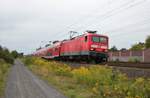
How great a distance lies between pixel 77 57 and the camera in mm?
39969

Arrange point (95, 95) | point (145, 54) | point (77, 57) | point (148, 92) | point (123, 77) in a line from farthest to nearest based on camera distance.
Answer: point (145, 54)
point (77, 57)
point (123, 77)
point (95, 95)
point (148, 92)

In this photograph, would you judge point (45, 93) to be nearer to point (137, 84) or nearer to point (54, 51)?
point (137, 84)

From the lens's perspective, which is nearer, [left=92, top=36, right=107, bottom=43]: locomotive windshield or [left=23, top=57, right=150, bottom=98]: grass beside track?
[left=23, top=57, right=150, bottom=98]: grass beside track

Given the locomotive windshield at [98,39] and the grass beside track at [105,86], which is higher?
the locomotive windshield at [98,39]

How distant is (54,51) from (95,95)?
45501mm

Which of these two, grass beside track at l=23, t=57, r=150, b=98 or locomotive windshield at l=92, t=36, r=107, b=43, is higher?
locomotive windshield at l=92, t=36, r=107, b=43

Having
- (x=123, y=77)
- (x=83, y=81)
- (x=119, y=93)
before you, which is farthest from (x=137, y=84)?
(x=83, y=81)

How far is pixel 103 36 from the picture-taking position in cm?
3588

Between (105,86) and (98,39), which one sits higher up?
(98,39)

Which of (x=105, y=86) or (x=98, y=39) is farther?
(x=98, y=39)

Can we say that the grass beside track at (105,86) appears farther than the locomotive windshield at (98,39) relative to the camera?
No

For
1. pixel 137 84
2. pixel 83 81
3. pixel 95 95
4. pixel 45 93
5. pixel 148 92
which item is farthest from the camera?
pixel 83 81

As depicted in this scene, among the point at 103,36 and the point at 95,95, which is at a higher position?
the point at 103,36

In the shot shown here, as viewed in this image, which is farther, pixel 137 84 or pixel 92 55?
pixel 92 55
